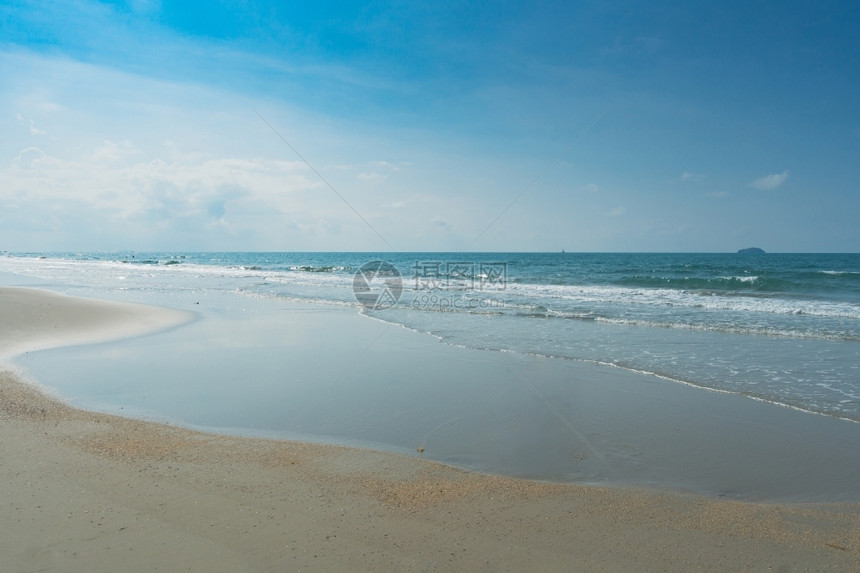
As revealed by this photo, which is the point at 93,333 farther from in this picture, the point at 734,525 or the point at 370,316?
the point at 734,525

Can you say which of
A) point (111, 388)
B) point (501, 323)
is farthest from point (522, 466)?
point (501, 323)

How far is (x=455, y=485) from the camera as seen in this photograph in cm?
437

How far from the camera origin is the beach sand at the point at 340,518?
3.26 meters

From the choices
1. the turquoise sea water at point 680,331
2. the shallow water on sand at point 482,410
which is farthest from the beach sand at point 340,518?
the turquoise sea water at point 680,331

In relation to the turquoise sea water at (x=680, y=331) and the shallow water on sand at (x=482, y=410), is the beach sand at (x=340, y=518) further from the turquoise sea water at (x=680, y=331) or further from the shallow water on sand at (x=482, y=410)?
the turquoise sea water at (x=680, y=331)

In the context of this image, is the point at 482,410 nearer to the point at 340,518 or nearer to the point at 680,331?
the point at 340,518

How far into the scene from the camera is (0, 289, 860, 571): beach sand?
3.26 meters

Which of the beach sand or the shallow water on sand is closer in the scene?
the beach sand

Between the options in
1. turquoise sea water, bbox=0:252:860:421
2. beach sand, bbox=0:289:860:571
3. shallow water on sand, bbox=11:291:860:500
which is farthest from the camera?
turquoise sea water, bbox=0:252:860:421

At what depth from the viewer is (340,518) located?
3.74 metres

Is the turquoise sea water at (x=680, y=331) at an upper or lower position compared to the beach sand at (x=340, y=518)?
upper

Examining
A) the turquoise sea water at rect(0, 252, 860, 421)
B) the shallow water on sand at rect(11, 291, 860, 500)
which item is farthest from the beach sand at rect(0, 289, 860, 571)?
the turquoise sea water at rect(0, 252, 860, 421)

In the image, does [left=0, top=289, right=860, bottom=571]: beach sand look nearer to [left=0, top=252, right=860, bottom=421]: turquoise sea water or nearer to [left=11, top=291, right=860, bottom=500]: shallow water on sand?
[left=11, top=291, right=860, bottom=500]: shallow water on sand

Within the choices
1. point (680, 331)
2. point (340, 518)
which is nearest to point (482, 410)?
point (340, 518)
